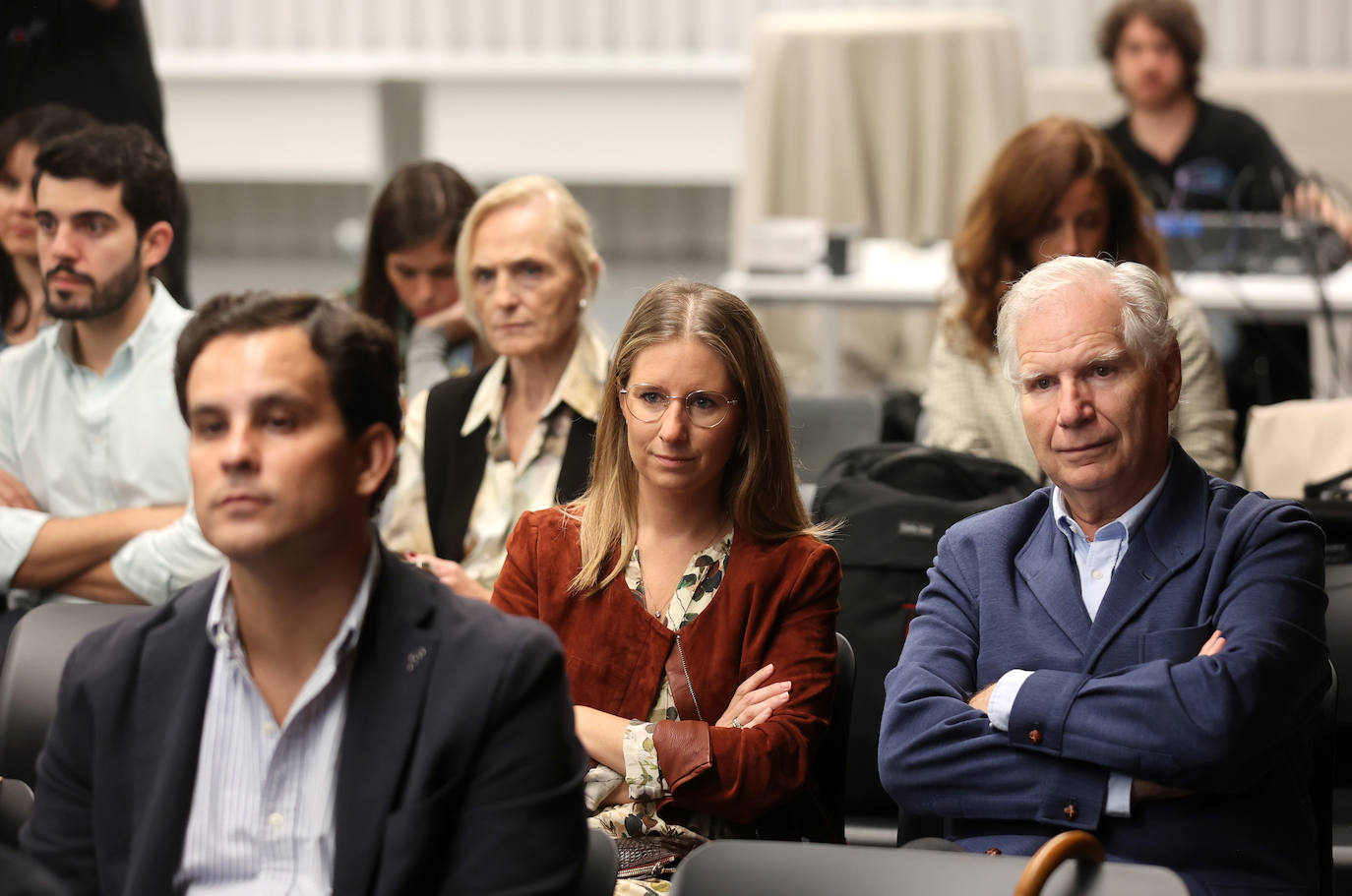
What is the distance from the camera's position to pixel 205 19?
682cm

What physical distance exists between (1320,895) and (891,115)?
170 inches

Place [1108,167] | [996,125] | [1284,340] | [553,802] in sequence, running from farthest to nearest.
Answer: [996,125]
[1284,340]
[1108,167]
[553,802]

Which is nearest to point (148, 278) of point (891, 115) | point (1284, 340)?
point (1284, 340)

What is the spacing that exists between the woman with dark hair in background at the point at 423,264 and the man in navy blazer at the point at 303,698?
1.83 m

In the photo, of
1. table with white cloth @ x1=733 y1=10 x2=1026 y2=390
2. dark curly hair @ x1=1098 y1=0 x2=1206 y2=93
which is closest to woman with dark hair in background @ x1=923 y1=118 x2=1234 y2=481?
dark curly hair @ x1=1098 y1=0 x2=1206 y2=93

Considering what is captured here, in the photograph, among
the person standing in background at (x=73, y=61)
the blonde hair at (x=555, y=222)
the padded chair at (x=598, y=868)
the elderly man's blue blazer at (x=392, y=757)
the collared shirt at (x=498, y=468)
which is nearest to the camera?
the elderly man's blue blazer at (x=392, y=757)

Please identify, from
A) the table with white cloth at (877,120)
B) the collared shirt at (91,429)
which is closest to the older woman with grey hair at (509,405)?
the collared shirt at (91,429)

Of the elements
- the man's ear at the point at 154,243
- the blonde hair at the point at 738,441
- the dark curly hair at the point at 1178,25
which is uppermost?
the dark curly hair at the point at 1178,25

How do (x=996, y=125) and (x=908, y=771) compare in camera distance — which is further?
(x=996, y=125)

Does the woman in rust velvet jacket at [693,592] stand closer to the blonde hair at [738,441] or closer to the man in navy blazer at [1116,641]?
the blonde hair at [738,441]

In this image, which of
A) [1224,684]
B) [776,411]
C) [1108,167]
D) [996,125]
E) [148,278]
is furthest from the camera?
[996,125]

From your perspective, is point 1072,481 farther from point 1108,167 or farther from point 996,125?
point 996,125

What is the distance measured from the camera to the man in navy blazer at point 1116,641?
1.70 metres

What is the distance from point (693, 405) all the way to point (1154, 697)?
2.24ft
